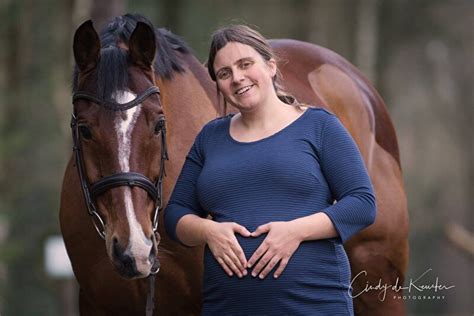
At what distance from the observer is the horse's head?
13.3 ft

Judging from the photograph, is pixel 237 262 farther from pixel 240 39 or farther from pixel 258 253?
pixel 240 39

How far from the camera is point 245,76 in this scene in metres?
3.93

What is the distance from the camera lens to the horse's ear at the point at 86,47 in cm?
443

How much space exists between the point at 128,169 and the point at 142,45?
0.66m

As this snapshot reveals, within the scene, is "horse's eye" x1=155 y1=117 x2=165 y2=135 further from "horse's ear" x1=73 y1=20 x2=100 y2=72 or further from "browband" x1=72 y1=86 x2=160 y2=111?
"horse's ear" x1=73 y1=20 x2=100 y2=72

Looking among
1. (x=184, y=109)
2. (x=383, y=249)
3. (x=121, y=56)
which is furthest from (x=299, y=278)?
(x=383, y=249)

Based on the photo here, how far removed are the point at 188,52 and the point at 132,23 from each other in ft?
2.30

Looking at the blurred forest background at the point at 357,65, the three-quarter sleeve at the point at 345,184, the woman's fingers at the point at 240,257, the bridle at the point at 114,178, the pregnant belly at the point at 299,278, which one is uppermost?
the blurred forest background at the point at 357,65

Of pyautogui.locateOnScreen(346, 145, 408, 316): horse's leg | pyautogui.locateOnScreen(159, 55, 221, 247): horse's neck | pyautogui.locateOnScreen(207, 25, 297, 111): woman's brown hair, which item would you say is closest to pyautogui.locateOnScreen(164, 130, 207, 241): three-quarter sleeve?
pyautogui.locateOnScreen(207, 25, 297, 111): woman's brown hair

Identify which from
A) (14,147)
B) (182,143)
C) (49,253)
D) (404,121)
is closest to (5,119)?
(14,147)

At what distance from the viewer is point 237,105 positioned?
3.97 m

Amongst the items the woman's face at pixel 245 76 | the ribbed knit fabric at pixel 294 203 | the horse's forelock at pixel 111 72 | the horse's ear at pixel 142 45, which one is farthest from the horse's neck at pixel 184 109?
the ribbed knit fabric at pixel 294 203

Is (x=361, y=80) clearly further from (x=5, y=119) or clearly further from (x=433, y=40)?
(x=433, y=40)

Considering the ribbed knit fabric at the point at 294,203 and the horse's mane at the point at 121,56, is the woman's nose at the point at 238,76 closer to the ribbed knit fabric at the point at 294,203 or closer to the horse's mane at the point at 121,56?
the ribbed knit fabric at the point at 294,203
